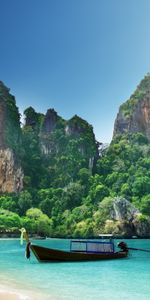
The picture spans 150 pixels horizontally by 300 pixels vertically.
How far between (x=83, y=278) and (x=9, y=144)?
78306 mm

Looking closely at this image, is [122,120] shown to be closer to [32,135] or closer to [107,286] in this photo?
[32,135]

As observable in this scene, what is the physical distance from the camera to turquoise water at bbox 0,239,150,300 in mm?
17078

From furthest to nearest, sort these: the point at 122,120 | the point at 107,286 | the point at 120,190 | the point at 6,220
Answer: the point at 122,120
the point at 120,190
the point at 6,220
the point at 107,286

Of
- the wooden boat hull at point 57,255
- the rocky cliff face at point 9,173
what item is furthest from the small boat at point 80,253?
the rocky cliff face at point 9,173

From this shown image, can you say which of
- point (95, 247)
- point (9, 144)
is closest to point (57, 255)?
→ point (95, 247)

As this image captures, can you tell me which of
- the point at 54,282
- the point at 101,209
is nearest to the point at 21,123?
the point at 101,209

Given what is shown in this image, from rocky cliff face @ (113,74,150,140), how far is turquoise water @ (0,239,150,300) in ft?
283

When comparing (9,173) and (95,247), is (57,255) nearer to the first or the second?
(95,247)

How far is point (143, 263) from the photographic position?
1156 inches

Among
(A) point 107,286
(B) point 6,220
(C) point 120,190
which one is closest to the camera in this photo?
(A) point 107,286

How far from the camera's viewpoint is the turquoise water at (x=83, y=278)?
1708cm

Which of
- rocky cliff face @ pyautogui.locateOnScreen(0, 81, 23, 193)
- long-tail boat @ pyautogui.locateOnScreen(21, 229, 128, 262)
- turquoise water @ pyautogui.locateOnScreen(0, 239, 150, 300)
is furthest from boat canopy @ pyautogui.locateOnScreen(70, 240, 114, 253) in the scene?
rocky cliff face @ pyautogui.locateOnScreen(0, 81, 23, 193)

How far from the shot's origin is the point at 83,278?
2147 centimetres

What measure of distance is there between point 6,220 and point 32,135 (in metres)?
41.4
